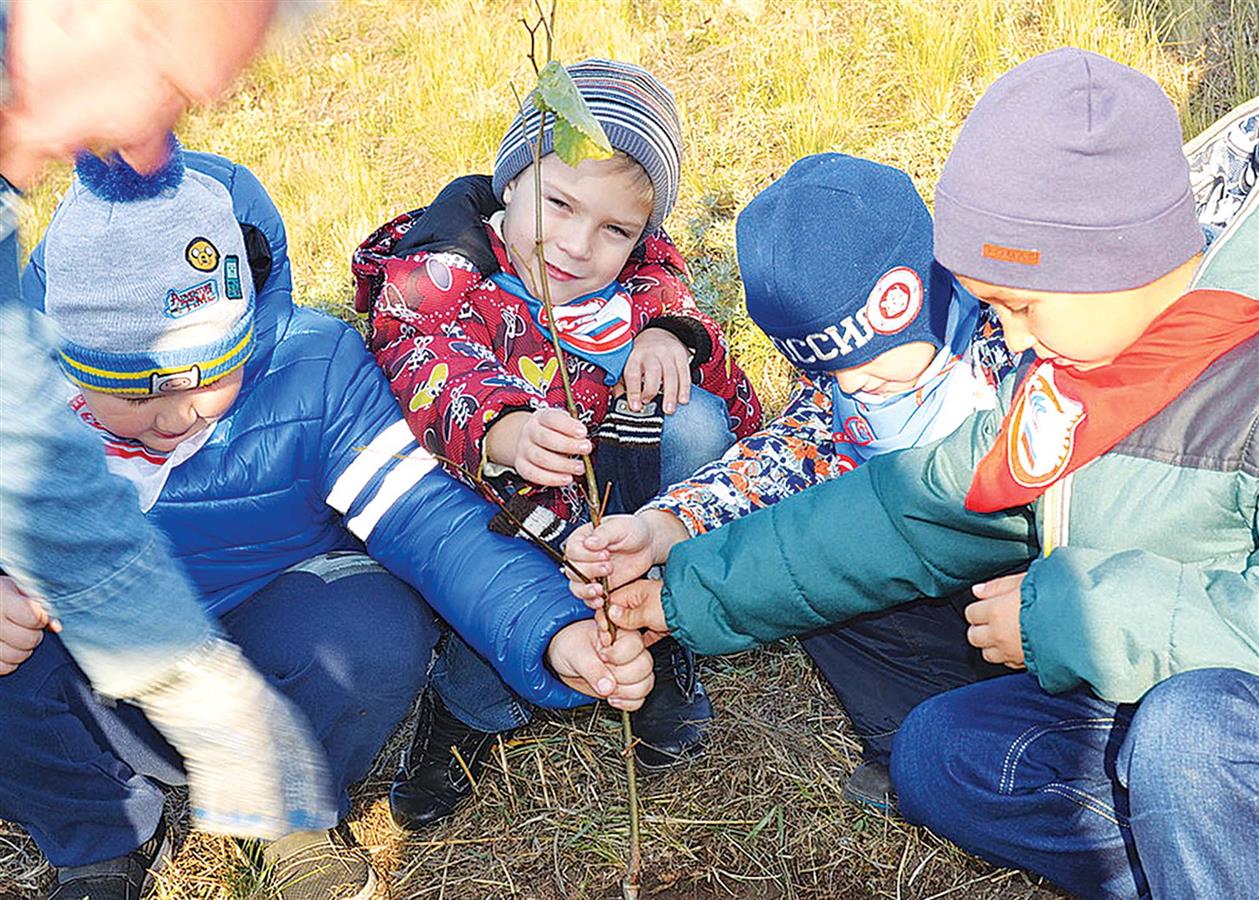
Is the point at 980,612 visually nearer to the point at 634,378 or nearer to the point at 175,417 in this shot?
the point at 634,378

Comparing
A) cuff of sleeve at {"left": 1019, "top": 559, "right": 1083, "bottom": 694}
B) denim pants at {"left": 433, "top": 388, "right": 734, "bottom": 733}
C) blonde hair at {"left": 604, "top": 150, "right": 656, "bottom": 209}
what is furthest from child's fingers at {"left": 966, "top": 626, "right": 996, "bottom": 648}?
blonde hair at {"left": 604, "top": 150, "right": 656, "bottom": 209}

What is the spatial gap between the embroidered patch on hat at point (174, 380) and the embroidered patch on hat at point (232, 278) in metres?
0.13

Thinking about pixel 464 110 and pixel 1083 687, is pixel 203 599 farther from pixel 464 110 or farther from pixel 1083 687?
pixel 464 110

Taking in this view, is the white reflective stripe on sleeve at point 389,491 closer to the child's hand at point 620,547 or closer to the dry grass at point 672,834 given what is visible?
the child's hand at point 620,547

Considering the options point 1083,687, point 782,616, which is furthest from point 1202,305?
point 782,616

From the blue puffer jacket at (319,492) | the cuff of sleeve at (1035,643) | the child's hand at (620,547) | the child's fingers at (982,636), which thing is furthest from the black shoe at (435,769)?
the cuff of sleeve at (1035,643)

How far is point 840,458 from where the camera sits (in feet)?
8.23

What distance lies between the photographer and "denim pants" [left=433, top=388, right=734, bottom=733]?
251 centimetres

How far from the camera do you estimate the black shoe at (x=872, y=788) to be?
239cm

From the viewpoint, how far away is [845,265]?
7.47ft

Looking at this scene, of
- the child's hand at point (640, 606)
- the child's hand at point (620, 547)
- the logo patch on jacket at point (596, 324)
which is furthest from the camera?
the logo patch on jacket at point (596, 324)

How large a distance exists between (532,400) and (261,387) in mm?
468

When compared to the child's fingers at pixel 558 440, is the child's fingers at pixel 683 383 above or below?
below

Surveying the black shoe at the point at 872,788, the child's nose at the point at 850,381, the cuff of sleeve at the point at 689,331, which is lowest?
the black shoe at the point at 872,788
